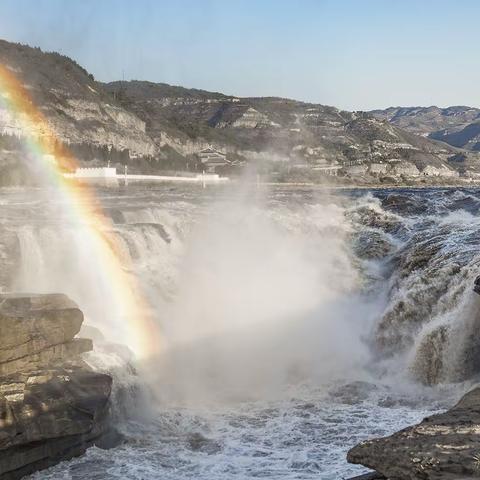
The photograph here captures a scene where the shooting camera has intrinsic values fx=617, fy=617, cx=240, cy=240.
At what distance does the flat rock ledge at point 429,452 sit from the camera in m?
5.41

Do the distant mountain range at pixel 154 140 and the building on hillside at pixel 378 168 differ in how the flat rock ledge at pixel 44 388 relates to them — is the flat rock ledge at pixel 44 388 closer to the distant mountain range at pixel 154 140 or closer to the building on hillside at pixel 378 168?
the distant mountain range at pixel 154 140

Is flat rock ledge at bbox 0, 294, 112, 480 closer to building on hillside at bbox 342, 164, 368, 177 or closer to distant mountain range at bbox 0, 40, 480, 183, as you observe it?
distant mountain range at bbox 0, 40, 480, 183

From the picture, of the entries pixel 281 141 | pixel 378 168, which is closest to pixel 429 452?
pixel 378 168

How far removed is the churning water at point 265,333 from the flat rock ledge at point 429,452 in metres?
3.77

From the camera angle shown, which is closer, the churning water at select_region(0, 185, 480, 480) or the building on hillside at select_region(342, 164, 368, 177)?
the churning water at select_region(0, 185, 480, 480)

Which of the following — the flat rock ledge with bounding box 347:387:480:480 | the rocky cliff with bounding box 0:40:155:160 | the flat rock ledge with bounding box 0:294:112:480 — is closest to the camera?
the flat rock ledge with bounding box 347:387:480:480

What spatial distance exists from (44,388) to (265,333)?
8.94 meters

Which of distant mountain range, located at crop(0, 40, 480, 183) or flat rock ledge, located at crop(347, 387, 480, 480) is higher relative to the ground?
distant mountain range, located at crop(0, 40, 480, 183)

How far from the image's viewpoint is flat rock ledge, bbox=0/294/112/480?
32.6ft

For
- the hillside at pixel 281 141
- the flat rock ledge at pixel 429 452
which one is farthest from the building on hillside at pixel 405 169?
the flat rock ledge at pixel 429 452

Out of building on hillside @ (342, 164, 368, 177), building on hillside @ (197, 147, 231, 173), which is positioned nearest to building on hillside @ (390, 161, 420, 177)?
building on hillside @ (342, 164, 368, 177)

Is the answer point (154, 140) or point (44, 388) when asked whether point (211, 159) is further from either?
point (44, 388)

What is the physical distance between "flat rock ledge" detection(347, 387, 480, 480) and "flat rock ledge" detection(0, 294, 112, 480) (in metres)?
5.97

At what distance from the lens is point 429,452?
566 cm
